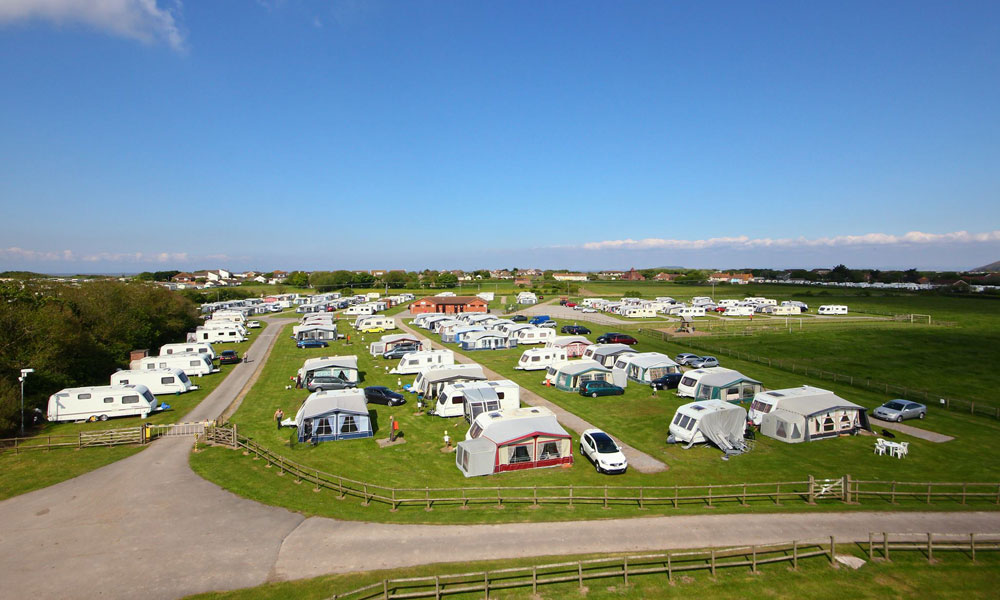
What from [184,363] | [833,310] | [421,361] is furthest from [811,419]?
[833,310]

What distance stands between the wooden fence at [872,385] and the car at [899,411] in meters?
4.91

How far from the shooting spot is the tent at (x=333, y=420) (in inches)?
926

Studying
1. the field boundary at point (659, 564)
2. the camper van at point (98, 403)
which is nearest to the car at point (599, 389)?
the field boundary at point (659, 564)

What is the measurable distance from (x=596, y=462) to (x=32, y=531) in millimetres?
19916

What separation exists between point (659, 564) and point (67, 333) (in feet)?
130

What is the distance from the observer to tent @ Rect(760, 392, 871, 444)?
923 inches

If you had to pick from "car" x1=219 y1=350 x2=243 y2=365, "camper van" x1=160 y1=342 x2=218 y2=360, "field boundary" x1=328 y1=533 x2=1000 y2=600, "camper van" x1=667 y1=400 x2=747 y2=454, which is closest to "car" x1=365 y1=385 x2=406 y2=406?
"camper van" x1=667 y1=400 x2=747 y2=454

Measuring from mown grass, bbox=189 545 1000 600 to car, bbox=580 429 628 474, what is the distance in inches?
248

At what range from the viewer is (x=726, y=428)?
22.8 metres

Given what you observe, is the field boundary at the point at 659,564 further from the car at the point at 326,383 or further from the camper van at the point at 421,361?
the camper van at the point at 421,361

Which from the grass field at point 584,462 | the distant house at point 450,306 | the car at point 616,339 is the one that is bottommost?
the grass field at point 584,462

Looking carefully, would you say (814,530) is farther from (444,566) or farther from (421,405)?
(421,405)

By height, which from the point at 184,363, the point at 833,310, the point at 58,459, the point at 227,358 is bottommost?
the point at 58,459

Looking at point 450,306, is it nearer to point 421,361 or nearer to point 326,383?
point 421,361
